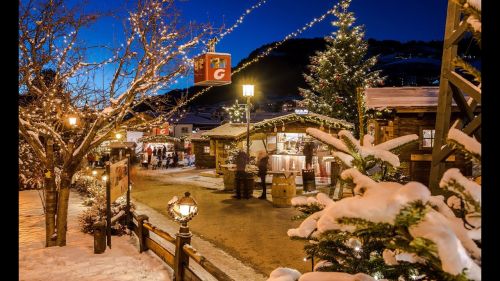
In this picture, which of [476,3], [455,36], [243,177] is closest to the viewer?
[476,3]

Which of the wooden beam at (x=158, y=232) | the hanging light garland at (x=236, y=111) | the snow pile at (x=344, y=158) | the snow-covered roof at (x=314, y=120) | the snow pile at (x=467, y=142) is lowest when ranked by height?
the wooden beam at (x=158, y=232)

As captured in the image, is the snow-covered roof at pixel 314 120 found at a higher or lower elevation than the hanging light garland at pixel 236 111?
lower

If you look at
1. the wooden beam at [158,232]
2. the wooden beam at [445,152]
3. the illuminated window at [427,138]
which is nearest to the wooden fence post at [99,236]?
the wooden beam at [158,232]

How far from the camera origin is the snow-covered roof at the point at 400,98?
539 inches

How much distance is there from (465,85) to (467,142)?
2132 millimetres

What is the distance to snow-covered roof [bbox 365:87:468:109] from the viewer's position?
13.7 metres

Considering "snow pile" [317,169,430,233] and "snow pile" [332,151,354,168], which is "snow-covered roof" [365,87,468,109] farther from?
"snow pile" [317,169,430,233]

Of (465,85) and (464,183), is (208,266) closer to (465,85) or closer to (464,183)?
(465,85)

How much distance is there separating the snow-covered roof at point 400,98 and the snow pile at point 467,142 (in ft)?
40.5

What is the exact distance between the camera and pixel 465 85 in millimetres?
3547

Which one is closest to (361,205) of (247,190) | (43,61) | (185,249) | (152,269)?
(185,249)

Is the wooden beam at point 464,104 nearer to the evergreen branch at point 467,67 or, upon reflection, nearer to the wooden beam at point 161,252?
the evergreen branch at point 467,67

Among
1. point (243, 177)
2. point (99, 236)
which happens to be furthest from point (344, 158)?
point (243, 177)

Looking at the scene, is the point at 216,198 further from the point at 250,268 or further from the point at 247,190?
the point at 250,268
